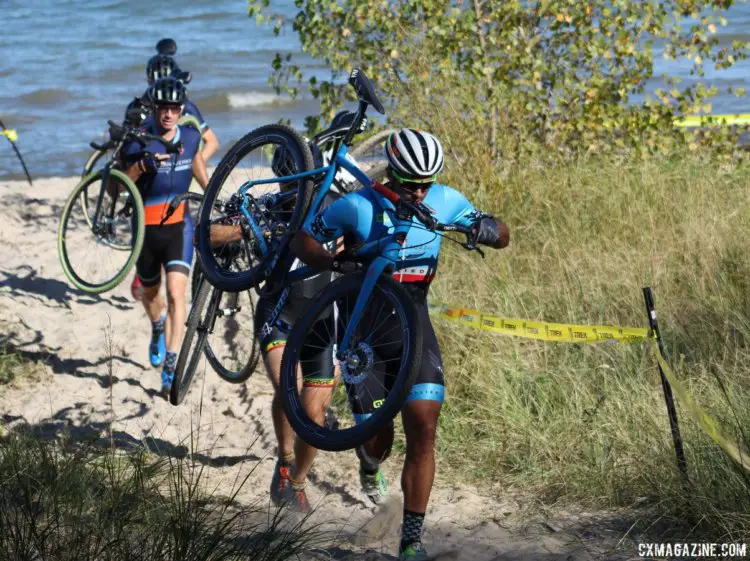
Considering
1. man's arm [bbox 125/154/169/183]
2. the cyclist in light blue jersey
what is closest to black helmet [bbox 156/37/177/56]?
man's arm [bbox 125/154/169/183]

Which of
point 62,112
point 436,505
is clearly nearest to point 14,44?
point 62,112

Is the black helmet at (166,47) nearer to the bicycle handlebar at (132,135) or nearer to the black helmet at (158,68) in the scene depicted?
the black helmet at (158,68)

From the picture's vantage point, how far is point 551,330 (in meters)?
6.41

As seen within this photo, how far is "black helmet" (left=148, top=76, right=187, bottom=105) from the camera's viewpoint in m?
8.11

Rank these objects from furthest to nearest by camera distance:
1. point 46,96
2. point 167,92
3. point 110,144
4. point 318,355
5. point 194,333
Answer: point 46,96
point 110,144
point 167,92
point 194,333
point 318,355

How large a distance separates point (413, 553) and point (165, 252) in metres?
4.14

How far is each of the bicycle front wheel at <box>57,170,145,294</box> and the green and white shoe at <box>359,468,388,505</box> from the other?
282 cm

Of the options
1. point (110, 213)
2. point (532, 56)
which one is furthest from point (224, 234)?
point (532, 56)

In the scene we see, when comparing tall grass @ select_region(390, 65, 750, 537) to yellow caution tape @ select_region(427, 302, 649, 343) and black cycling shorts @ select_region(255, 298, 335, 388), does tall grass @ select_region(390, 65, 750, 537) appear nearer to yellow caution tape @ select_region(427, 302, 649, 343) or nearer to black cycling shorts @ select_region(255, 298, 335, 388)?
yellow caution tape @ select_region(427, 302, 649, 343)

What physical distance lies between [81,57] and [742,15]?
18.1 m

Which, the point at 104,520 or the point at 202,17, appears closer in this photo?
the point at 104,520

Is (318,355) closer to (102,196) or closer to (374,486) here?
(374,486)

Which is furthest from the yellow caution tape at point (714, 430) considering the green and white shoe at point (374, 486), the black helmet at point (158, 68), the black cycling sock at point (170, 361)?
the black helmet at point (158, 68)

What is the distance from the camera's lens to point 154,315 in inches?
336
